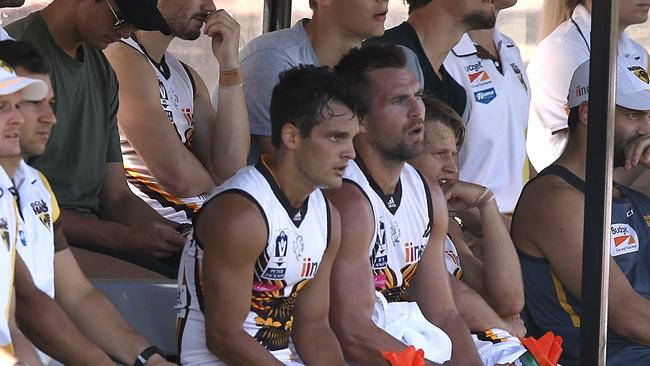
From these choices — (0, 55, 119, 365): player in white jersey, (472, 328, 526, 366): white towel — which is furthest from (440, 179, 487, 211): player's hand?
(0, 55, 119, 365): player in white jersey

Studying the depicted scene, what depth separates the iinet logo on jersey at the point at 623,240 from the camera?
505cm

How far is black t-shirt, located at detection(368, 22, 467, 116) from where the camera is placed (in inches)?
202

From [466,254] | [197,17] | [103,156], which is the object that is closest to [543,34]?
[466,254]

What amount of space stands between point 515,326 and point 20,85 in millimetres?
2206

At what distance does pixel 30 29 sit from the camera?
4.27 m

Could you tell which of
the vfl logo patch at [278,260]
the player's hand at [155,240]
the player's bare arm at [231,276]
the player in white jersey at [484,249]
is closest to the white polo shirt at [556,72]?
the player in white jersey at [484,249]

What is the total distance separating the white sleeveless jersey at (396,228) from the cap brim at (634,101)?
103 cm

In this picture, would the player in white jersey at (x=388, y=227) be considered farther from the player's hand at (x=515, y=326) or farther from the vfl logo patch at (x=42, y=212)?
the vfl logo patch at (x=42, y=212)

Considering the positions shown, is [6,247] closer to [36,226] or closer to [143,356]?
[36,226]

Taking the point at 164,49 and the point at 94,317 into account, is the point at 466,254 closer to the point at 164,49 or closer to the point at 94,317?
the point at 164,49

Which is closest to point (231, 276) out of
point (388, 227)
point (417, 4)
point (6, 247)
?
point (6, 247)

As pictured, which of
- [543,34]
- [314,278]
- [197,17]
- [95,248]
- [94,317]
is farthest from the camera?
[543,34]

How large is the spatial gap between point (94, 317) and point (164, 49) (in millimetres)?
1509

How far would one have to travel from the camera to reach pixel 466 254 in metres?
5.00
